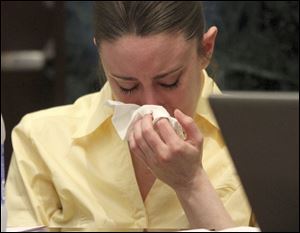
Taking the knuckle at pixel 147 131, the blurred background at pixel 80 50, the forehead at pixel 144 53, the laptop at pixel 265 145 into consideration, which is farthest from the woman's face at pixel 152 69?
the blurred background at pixel 80 50

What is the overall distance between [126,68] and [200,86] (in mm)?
181

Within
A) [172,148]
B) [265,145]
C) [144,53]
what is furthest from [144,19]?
[265,145]

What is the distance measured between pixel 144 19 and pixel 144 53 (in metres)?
0.07

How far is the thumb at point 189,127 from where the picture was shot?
1366 millimetres

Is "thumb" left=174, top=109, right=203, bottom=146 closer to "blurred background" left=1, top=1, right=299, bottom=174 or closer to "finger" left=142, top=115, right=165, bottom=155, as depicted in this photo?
"finger" left=142, top=115, right=165, bottom=155

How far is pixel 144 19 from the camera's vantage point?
58.2 inches

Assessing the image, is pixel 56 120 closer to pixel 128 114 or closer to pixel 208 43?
pixel 128 114

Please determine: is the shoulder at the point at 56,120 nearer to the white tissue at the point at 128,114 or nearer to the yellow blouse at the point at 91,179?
the yellow blouse at the point at 91,179

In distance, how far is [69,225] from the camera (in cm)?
148

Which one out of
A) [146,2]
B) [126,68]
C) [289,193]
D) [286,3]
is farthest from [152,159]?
[286,3]

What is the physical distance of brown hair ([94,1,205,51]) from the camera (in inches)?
58.2

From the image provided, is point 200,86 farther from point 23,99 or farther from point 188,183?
point 23,99

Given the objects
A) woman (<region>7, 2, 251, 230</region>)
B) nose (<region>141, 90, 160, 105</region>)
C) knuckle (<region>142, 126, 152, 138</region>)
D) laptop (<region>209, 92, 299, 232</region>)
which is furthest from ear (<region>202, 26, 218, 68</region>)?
laptop (<region>209, 92, 299, 232</region>)

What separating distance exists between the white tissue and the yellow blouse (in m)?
0.10
